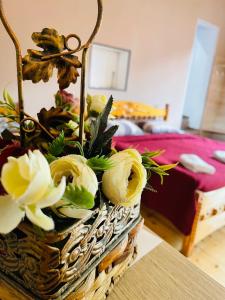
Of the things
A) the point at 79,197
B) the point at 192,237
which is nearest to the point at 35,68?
the point at 79,197

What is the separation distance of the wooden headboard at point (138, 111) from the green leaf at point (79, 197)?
292 cm

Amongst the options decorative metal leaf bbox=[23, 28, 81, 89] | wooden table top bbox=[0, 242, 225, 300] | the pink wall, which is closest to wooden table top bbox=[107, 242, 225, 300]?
wooden table top bbox=[0, 242, 225, 300]

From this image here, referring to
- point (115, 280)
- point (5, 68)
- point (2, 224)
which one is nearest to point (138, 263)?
point (115, 280)

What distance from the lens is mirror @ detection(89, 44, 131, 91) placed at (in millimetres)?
3202

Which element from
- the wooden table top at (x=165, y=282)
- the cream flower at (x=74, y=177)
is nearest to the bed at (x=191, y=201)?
the wooden table top at (x=165, y=282)

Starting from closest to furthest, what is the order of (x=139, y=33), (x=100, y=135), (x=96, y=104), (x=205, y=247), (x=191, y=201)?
(x=100, y=135), (x=96, y=104), (x=191, y=201), (x=205, y=247), (x=139, y=33)

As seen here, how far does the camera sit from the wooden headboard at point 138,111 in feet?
11.2

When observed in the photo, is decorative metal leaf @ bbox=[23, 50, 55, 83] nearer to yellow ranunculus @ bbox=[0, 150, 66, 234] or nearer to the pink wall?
yellow ranunculus @ bbox=[0, 150, 66, 234]

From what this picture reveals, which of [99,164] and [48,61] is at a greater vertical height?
[48,61]

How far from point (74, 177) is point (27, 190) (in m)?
0.10

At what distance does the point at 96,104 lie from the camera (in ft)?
2.00

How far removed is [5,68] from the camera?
2.39 m

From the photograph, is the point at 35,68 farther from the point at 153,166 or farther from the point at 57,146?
the point at 153,166

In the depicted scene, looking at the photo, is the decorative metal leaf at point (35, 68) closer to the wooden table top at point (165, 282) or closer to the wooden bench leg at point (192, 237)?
the wooden table top at point (165, 282)
